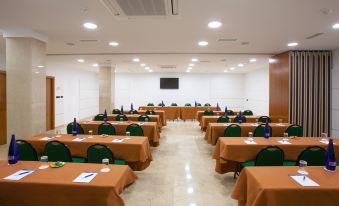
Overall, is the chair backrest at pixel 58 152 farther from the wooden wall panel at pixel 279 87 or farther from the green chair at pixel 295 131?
the wooden wall panel at pixel 279 87

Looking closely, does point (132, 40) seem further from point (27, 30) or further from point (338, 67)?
point (338, 67)

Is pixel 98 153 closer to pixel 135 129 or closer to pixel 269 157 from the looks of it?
pixel 135 129

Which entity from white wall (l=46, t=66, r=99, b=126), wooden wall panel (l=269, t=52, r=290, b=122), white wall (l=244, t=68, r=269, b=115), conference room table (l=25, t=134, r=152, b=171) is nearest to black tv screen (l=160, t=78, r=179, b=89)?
white wall (l=46, t=66, r=99, b=126)

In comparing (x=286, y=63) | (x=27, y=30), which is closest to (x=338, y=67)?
(x=286, y=63)

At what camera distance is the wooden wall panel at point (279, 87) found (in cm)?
799

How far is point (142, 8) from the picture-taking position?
3.77 metres

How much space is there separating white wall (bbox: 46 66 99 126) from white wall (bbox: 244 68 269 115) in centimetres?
1041

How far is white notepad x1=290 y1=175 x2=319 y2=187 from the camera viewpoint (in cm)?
262

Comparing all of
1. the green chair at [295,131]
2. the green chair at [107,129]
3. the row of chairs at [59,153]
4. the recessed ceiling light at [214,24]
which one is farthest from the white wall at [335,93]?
the row of chairs at [59,153]

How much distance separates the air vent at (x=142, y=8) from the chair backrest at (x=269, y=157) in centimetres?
263

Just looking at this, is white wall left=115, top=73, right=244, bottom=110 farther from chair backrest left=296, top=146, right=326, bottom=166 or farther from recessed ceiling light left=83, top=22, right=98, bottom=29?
chair backrest left=296, top=146, right=326, bottom=166

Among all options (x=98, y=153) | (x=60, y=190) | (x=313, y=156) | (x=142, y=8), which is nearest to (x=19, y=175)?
(x=60, y=190)

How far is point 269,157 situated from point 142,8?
9.92 feet

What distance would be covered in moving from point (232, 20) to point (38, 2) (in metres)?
3.33
